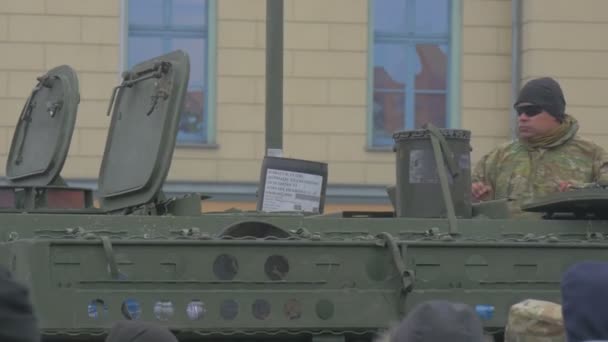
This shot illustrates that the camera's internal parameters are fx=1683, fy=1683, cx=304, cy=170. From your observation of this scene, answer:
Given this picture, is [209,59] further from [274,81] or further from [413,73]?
[274,81]

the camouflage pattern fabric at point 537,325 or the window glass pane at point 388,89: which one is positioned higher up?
the window glass pane at point 388,89

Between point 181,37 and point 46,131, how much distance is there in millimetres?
7857

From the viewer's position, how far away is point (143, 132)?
23.6 feet

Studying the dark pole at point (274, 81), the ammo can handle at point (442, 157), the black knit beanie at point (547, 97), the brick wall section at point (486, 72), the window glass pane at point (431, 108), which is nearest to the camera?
the ammo can handle at point (442, 157)

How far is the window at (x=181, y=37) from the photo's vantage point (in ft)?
52.4

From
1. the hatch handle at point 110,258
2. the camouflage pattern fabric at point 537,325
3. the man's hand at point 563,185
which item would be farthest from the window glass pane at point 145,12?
the camouflage pattern fabric at point 537,325

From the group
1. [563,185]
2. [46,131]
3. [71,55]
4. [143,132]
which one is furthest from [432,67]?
[143,132]

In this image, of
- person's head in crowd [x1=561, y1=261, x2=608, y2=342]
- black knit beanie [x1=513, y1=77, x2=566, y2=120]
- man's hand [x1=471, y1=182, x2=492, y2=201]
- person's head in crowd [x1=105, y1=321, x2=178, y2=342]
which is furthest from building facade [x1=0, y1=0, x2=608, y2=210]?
person's head in crowd [x1=561, y1=261, x2=608, y2=342]

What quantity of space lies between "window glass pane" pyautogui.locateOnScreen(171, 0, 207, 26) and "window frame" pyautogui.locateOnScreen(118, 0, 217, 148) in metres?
0.12

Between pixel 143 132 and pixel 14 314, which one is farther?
pixel 143 132

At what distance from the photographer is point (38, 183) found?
7992mm

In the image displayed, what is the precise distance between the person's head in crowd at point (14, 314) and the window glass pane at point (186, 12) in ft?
42.3

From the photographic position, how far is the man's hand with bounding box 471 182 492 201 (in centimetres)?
764

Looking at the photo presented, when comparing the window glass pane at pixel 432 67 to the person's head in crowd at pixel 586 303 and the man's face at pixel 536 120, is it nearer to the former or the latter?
the man's face at pixel 536 120
